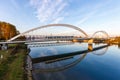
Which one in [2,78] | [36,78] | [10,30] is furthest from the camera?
[10,30]

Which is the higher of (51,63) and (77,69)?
(51,63)

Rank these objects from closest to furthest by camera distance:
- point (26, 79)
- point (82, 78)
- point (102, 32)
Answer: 1. point (26, 79)
2. point (82, 78)
3. point (102, 32)

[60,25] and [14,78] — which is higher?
[60,25]

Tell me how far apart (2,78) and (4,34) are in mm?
49880

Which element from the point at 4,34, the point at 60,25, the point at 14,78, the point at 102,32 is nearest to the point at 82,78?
the point at 14,78

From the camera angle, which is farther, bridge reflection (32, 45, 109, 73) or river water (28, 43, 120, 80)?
bridge reflection (32, 45, 109, 73)

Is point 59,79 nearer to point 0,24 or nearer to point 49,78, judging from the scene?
point 49,78

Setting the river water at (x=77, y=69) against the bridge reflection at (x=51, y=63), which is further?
the bridge reflection at (x=51, y=63)

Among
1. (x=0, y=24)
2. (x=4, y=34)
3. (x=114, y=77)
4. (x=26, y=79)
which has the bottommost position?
(x=114, y=77)

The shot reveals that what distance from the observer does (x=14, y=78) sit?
1281cm

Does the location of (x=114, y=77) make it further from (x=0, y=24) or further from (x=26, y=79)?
(x=0, y=24)

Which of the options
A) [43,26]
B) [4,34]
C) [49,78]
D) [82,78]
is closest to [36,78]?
[49,78]

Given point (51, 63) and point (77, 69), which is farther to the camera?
point (51, 63)

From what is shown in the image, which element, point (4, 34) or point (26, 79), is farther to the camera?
point (4, 34)
